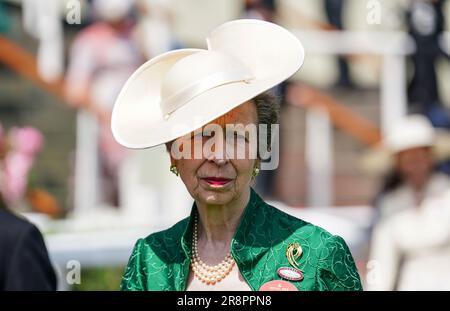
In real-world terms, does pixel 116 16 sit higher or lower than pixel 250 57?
higher

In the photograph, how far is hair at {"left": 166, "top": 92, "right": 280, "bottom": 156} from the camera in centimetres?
257

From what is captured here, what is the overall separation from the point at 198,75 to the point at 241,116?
136 mm

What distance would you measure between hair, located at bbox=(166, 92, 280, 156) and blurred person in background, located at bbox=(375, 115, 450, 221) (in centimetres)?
332

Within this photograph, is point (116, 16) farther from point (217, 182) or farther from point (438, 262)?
point (217, 182)

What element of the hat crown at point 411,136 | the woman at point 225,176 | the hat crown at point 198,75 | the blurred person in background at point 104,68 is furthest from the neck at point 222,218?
the blurred person in background at point 104,68

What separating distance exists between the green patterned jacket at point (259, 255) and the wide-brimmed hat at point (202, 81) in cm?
23

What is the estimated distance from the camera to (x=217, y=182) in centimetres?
249

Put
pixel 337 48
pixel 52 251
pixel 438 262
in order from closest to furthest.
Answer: pixel 438 262 → pixel 52 251 → pixel 337 48

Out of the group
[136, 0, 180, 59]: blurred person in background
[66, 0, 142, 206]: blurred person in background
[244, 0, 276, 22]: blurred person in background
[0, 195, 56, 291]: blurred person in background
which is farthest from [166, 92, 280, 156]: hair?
[244, 0, 276, 22]: blurred person in background

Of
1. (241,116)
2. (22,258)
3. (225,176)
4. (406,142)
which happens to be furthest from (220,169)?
Answer: (406,142)

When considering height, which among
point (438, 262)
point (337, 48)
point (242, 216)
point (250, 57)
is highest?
point (337, 48)

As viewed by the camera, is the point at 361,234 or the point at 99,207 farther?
the point at 99,207

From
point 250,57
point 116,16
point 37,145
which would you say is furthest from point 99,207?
point 250,57

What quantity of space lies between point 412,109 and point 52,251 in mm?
2783
